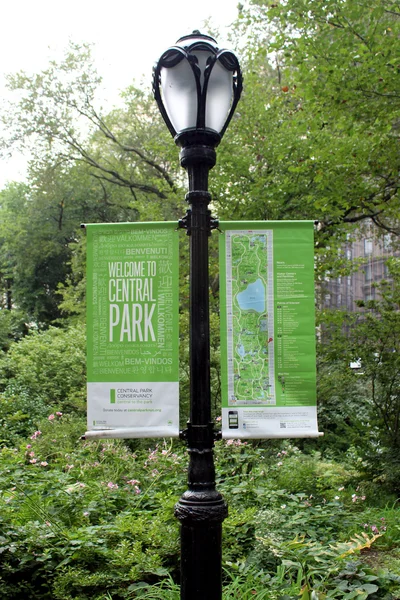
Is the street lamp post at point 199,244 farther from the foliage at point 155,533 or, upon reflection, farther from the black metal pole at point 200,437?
the foliage at point 155,533

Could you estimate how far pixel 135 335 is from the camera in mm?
3447

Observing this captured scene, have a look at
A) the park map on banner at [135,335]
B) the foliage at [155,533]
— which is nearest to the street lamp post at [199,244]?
the park map on banner at [135,335]

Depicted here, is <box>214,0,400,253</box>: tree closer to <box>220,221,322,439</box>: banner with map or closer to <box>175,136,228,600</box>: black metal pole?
<box>220,221,322,439</box>: banner with map

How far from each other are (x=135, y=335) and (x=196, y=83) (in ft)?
4.78

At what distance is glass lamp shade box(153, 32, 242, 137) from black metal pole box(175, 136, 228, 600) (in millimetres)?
127

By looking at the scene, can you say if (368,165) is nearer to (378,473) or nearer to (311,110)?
(311,110)

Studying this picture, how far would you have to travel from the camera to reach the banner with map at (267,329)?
345 cm

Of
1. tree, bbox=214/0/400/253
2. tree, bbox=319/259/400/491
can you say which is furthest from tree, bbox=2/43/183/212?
tree, bbox=319/259/400/491

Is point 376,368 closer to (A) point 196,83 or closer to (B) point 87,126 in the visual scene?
(A) point 196,83

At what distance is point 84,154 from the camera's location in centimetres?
2280

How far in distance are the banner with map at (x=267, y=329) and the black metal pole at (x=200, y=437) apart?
0.30m

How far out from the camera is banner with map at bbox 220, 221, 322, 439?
3.45m

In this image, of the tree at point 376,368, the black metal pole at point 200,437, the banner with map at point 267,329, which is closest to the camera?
the black metal pole at point 200,437

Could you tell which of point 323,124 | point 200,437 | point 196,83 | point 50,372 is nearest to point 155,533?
point 200,437
